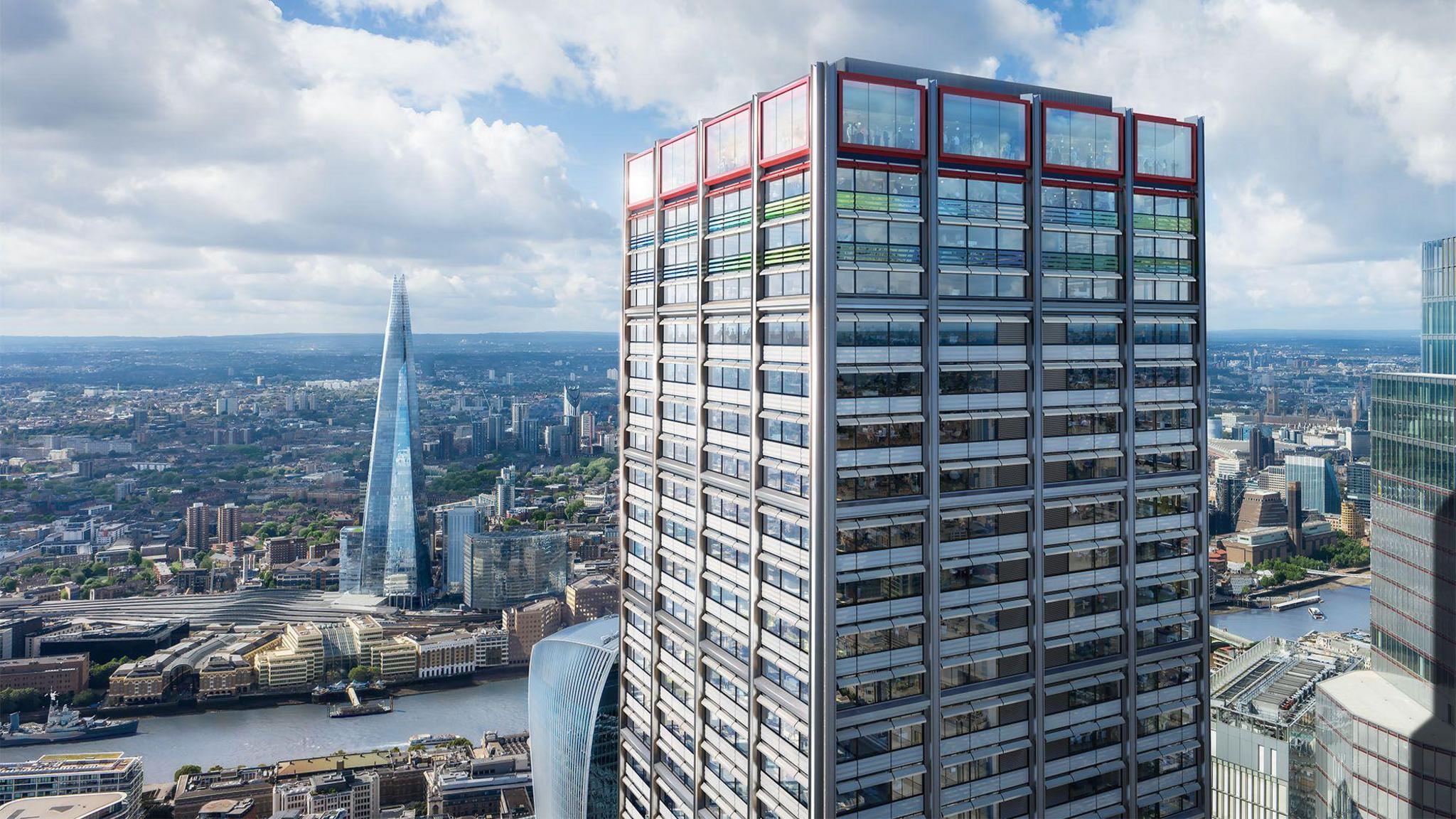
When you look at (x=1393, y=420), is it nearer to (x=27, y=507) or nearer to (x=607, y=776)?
(x=607, y=776)

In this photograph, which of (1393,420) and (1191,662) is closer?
(1191,662)

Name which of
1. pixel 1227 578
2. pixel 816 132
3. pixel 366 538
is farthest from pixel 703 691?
pixel 1227 578

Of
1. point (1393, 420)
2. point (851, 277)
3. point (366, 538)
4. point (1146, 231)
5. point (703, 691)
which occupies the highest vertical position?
point (1146, 231)

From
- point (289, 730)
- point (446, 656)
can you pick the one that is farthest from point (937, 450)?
point (446, 656)

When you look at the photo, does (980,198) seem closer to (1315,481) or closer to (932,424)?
(932,424)

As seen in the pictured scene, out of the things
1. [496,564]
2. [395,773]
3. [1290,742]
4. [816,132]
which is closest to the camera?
[816,132]
